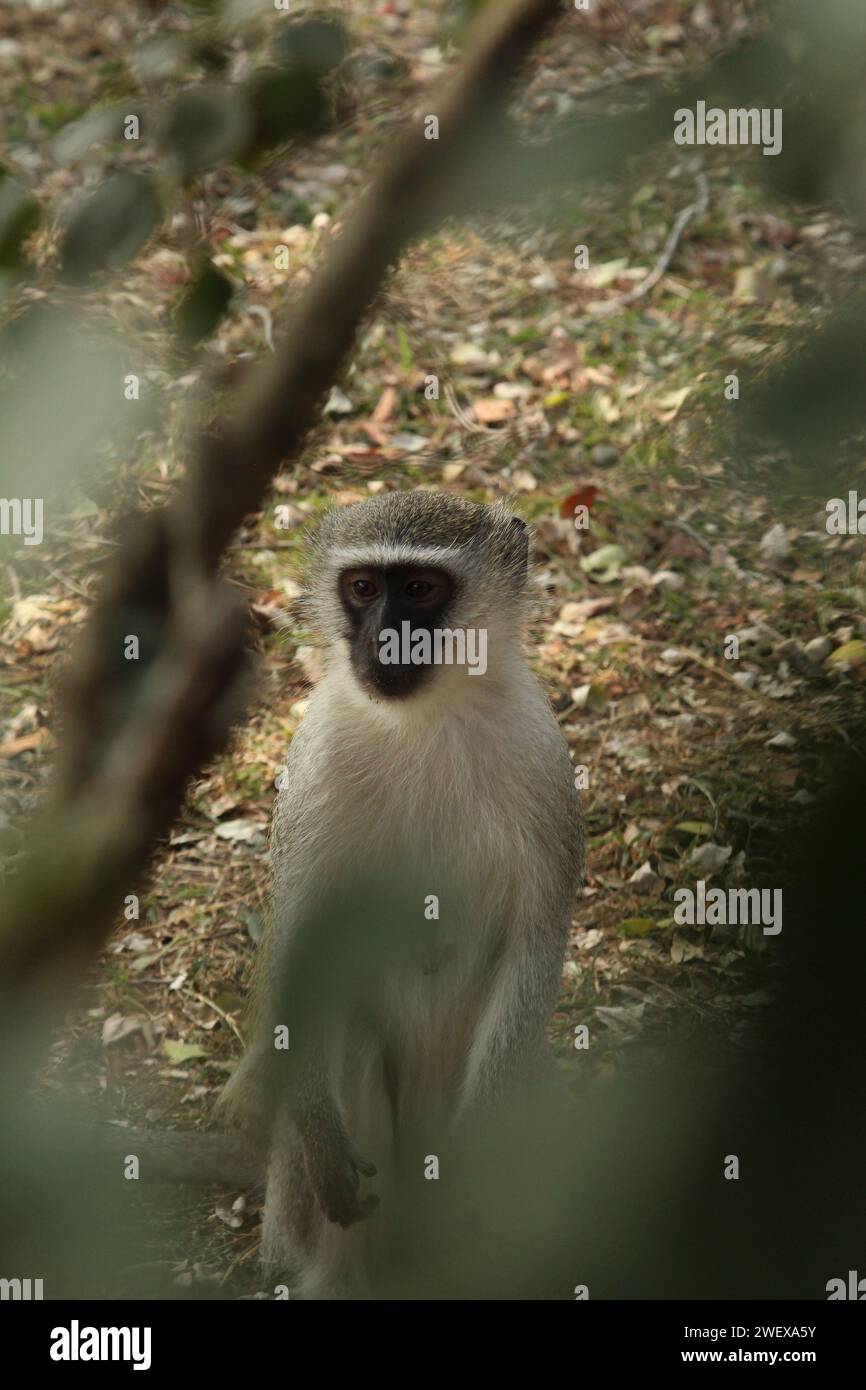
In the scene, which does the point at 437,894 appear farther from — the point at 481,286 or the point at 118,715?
the point at 481,286

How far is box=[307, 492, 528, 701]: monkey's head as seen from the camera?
140 inches

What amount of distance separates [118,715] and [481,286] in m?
6.78

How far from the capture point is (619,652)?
6164mm

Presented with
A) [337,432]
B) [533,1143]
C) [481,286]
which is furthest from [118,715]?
[481,286]

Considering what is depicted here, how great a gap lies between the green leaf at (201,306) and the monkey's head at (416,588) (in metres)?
2.32

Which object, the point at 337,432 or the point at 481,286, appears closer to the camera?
the point at 337,432

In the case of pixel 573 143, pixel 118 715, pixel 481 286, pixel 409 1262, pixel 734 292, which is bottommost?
pixel 409 1262

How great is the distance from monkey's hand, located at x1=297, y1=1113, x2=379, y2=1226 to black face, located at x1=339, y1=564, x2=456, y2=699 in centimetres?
107

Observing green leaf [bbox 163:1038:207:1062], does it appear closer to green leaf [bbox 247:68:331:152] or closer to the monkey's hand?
the monkey's hand

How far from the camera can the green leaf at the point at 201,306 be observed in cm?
118

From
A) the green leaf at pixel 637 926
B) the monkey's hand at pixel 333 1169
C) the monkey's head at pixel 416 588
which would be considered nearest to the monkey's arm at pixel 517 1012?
the monkey's hand at pixel 333 1169

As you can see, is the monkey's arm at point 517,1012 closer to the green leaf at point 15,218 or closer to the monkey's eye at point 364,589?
the monkey's eye at point 364,589

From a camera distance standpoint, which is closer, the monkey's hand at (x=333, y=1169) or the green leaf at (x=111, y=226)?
→ the green leaf at (x=111, y=226)

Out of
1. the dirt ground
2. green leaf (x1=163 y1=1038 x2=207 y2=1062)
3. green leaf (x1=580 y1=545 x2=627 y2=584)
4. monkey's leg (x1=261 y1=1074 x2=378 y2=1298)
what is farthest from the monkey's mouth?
green leaf (x1=580 y1=545 x2=627 y2=584)
